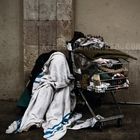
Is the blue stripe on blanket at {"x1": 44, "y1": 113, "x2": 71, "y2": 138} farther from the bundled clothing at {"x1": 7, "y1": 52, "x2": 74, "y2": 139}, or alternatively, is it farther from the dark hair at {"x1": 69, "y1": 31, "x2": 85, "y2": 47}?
the dark hair at {"x1": 69, "y1": 31, "x2": 85, "y2": 47}

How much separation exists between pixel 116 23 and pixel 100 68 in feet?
5.22

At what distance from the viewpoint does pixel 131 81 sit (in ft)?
23.8

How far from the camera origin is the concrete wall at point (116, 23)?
281 inches

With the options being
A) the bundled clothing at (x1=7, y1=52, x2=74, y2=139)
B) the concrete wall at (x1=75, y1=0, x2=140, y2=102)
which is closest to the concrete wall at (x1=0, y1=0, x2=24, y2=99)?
the concrete wall at (x1=75, y1=0, x2=140, y2=102)

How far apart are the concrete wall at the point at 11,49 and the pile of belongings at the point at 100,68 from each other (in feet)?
5.14

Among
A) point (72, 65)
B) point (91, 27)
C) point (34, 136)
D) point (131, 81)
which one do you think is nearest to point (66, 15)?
point (91, 27)

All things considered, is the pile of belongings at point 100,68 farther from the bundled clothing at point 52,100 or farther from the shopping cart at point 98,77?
the bundled clothing at point 52,100

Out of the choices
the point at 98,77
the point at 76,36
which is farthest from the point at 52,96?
the point at 76,36

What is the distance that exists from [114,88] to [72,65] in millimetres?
802

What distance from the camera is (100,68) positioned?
19.1 ft

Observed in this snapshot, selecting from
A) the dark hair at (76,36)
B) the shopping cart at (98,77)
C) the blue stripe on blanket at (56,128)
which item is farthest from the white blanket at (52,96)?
the dark hair at (76,36)

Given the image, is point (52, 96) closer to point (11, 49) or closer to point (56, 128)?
point (56, 128)

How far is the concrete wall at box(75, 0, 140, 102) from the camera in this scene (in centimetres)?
714

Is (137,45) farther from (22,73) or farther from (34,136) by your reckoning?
(34,136)
